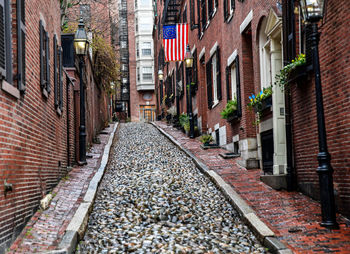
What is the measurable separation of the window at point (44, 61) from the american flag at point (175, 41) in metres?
10.7

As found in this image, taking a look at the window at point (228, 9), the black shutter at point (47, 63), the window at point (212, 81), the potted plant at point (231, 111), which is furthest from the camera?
the window at point (212, 81)

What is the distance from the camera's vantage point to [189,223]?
807 cm

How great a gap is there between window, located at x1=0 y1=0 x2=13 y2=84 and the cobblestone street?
8.64ft

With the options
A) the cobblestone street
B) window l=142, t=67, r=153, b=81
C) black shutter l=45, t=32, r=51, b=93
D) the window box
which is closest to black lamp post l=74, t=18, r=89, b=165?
the cobblestone street

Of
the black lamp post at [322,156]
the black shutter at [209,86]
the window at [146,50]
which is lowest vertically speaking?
the black lamp post at [322,156]

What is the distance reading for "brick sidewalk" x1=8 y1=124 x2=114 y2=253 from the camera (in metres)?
6.36

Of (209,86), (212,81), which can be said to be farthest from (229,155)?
(209,86)

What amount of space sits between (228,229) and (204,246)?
108 centimetres

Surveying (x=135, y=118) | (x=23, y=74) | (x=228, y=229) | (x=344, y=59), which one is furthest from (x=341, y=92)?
(x=135, y=118)

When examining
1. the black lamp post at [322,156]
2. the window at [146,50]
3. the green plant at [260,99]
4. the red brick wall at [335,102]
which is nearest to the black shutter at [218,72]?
the green plant at [260,99]

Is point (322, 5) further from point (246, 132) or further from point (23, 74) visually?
point (246, 132)

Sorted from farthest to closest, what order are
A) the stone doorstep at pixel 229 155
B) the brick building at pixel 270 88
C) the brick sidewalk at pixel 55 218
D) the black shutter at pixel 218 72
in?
the black shutter at pixel 218 72
the stone doorstep at pixel 229 155
the brick building at pixel 270 88
the brick sidewalk at pixel 55 218

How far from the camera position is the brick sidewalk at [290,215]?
6.40 meters

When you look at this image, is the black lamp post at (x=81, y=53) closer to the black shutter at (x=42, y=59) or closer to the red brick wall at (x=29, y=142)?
the red brick wall at (x=29, y=142)
